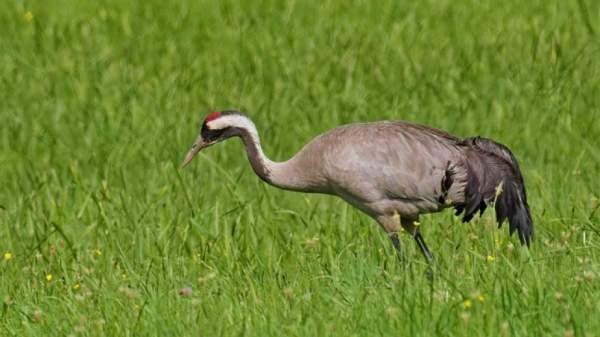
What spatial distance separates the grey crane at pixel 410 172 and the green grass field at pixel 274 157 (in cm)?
18

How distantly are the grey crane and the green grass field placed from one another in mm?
183

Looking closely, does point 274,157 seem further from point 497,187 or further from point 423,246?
point 497,187

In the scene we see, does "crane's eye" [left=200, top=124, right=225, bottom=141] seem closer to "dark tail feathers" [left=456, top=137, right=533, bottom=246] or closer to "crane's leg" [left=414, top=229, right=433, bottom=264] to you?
"crane's leg" [left=414, top=229, right=433, bottom=264]

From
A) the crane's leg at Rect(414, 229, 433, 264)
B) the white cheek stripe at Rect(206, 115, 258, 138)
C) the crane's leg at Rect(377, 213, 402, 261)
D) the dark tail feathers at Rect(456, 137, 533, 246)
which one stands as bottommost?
the crane's leg at Rect(414, 229, 433, 264)

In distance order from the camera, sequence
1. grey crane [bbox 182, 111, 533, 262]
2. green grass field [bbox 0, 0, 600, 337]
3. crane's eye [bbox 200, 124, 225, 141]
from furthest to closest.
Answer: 1. crane's eye [bbox 200, 124, 225, 141]
2. grey crane [bbox 182, 111, 533, 262]
3. green grass field [bbox 0, 0, 600, 337]

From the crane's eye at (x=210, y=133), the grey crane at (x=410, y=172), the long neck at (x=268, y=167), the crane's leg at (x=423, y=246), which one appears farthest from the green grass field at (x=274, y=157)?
Answer: the crane's eye at (x=210, y=133)

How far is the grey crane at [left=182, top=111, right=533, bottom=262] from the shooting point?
7984 millimetres

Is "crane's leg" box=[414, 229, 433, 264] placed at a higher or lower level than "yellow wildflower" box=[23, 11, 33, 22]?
lower

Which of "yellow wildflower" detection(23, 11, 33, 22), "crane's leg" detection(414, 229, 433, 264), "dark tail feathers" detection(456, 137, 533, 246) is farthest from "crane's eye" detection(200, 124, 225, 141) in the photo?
"yellow wildflower" detection(23, 11, 33, 22)

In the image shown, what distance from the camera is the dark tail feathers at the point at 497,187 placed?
7777 millimetres

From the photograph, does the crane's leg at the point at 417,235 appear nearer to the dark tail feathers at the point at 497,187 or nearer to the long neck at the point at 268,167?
the dark tail feathers at the point at 497,187

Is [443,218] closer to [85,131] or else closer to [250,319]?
[250,319]

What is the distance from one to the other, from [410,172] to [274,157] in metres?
2.77

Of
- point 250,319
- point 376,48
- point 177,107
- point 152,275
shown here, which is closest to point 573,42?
point 376,48
